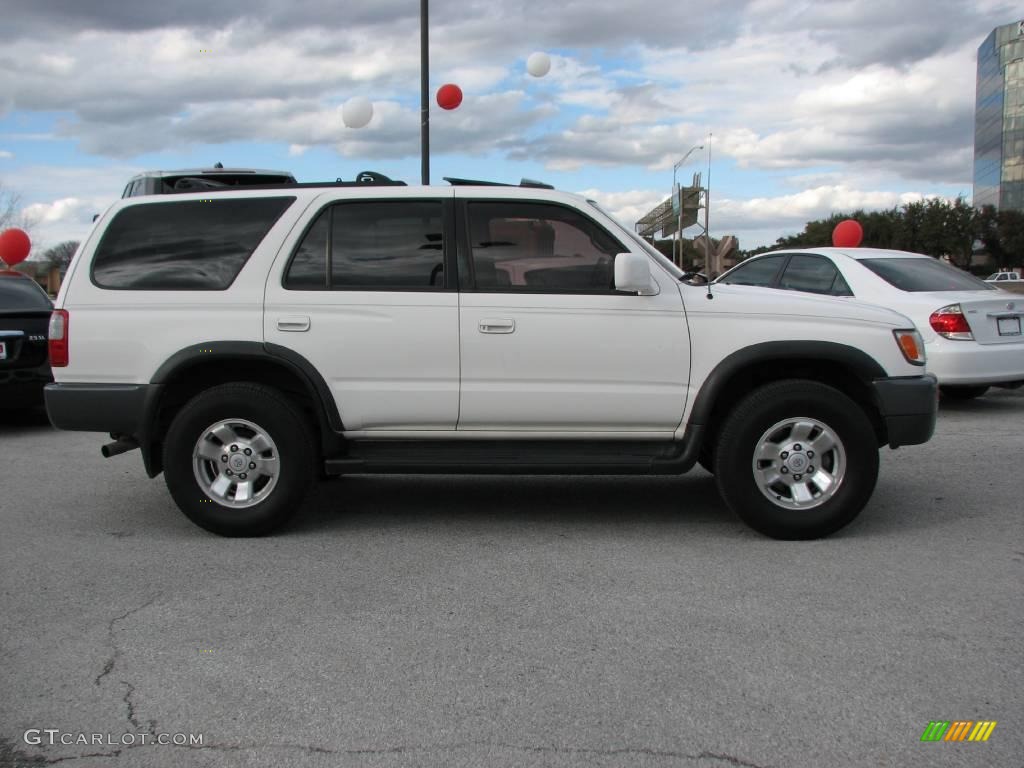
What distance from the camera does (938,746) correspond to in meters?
2.84

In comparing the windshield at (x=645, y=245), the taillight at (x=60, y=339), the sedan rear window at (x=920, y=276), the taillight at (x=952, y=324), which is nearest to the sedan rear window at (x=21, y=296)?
the taillight at (x=60, y=339)

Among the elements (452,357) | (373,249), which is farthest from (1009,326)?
(373,249)

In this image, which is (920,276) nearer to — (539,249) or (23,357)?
(539,249)

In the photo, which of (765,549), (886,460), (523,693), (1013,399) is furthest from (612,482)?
(1013,399)

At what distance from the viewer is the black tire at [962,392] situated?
10.4 m

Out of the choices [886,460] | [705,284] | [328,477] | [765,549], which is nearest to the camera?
[765,549]

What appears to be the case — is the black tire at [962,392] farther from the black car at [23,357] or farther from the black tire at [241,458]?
the black car at [23,357]

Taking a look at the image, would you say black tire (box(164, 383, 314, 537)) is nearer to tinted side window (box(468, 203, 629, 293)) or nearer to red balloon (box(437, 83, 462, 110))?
tinted side window (box(468, 203, 629, 293))

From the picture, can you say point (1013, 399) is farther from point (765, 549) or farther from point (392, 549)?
point (392, 549)

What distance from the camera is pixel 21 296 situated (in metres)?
9.16

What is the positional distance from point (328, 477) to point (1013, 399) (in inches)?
313

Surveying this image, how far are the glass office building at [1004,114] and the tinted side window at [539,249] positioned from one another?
290 feet

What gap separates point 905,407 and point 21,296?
8.07 metres

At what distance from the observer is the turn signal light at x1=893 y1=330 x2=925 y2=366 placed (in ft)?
16.7
